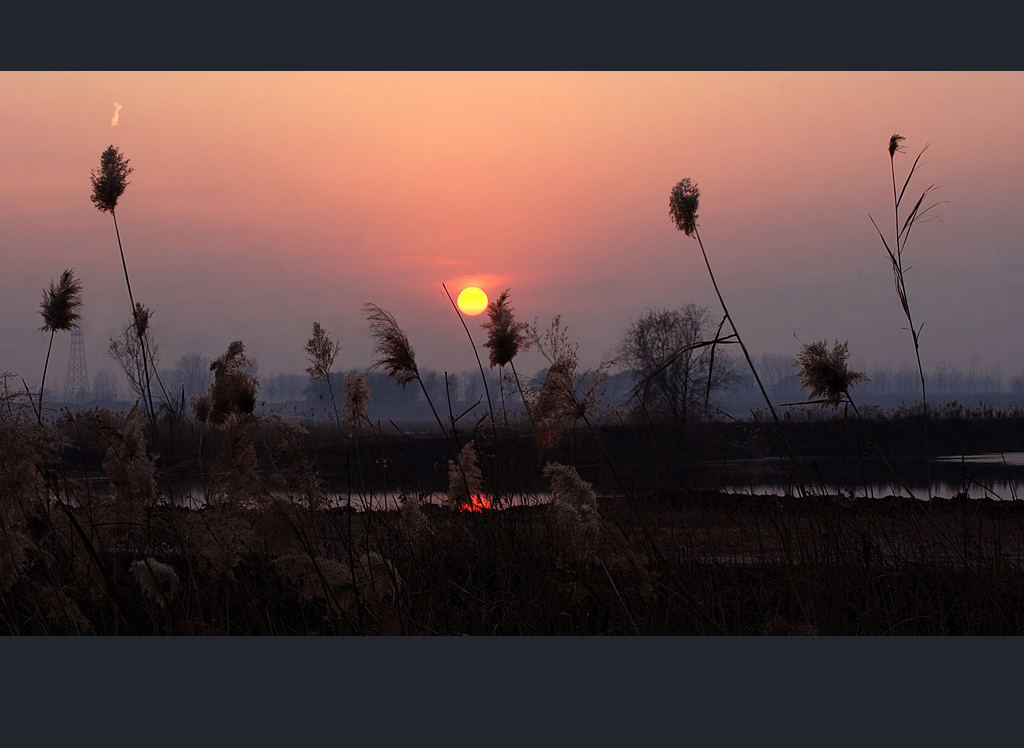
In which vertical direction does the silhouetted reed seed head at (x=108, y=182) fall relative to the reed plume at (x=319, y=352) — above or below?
above

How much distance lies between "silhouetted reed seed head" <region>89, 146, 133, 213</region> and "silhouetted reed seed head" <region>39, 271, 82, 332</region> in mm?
582

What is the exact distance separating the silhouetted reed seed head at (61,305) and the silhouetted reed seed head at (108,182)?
0.58m

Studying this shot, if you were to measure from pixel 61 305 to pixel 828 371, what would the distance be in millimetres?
3828

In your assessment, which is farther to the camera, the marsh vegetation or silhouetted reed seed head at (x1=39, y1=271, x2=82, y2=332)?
silhouetted reed seed head at (x1=39, y1=271, x2=82, y2=332)

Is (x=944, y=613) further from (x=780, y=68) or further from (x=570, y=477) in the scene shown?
(x=780, y=68)

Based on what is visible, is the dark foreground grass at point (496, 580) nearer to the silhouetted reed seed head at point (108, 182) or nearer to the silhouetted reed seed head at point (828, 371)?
the silhouetted reed seed head at point (828, 371)

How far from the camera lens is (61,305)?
3805mm

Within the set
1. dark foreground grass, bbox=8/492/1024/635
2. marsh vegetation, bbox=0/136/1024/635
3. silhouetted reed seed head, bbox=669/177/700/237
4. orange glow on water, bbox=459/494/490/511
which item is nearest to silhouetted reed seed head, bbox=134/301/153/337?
marsh vegetation, bbox=0/136/1024/635

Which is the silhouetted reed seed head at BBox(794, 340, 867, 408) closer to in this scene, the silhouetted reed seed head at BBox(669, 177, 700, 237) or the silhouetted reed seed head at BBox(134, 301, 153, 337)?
the silhouetted reed seed head at BBox(669, 177, 700, 237)

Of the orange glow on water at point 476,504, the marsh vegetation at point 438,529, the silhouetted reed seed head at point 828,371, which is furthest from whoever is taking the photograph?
the orange glow on water at point 476,504

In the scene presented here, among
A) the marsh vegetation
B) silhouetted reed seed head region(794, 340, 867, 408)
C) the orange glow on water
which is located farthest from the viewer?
the orange glow on water

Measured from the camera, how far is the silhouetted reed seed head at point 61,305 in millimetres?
3795

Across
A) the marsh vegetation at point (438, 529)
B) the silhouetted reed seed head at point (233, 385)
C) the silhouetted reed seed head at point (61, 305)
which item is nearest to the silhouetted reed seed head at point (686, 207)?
the marsh vegetation at point (438, 529)

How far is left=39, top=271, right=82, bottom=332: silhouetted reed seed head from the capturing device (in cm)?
379
